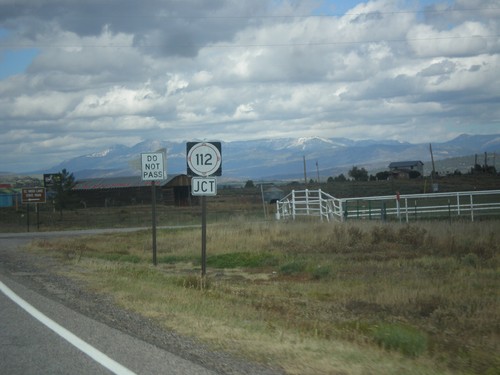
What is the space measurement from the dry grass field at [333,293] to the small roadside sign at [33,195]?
97.4ft

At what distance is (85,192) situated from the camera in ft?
307

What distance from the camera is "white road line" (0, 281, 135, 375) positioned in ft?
24.9

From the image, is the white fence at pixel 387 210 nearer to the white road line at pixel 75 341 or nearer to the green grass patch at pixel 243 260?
the green grass patch at pixel 243 260

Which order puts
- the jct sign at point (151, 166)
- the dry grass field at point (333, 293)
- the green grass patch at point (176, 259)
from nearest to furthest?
the dry grass field at point (333, 293)
the jct sign at point (151, 166)
the green grass patch at point (176, 259)

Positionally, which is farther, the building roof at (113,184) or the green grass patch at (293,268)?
the building roof at (113,184)

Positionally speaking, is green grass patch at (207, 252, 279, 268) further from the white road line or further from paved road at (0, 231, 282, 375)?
paved road at (0, 231, 282, 375)

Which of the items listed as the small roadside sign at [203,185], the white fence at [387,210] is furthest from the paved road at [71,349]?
the white fence at [387,210]

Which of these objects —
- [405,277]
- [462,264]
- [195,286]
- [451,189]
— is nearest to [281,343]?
[195,286]

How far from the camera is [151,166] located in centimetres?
2048

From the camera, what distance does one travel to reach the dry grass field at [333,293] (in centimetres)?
872

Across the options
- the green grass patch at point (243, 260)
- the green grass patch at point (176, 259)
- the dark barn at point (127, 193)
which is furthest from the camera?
the dark barn at point (127, 193)

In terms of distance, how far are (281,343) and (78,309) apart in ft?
14.9

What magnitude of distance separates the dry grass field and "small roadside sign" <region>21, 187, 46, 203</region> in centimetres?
2967

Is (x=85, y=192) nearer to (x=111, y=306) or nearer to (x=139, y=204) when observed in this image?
(x=139, y=204)
